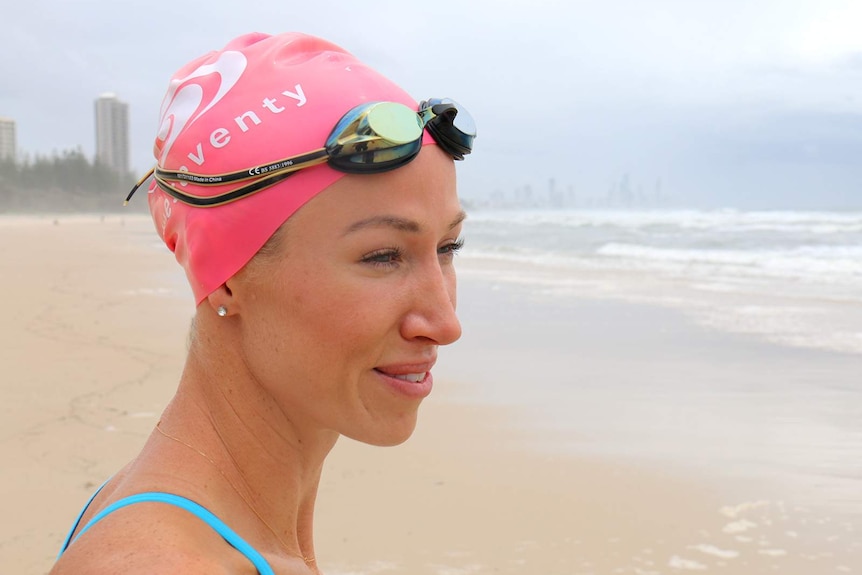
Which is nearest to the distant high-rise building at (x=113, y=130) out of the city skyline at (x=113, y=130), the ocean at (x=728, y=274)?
the city skyline at (x=113, y=130)

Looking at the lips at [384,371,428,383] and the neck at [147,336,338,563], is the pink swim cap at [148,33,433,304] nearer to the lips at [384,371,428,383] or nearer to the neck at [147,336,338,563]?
the neck at [147,336,338,563]

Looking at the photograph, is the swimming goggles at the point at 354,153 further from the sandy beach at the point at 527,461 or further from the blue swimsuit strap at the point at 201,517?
the sandy beach at the point at 527,461

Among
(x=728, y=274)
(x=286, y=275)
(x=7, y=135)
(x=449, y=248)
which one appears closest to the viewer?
(x=286, y=275)

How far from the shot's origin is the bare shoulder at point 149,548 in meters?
1.25

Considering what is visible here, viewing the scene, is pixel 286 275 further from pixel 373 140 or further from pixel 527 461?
pixel 527 461

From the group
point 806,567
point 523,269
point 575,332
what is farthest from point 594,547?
point 523,269

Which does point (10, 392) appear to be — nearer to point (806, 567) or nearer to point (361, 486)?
point (361, 486)

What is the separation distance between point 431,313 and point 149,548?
66cm

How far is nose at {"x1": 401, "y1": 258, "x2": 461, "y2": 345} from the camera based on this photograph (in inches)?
63.3

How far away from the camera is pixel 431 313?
162 centimetres

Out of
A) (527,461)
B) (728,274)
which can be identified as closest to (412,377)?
(527,461)

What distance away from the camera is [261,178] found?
160 centimetres

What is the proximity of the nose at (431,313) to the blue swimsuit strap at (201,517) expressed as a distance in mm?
485

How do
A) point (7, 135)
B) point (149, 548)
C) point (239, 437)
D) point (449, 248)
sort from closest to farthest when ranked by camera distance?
point (149, 548), point (239, 437), point (449, 248), point (7, 135)
